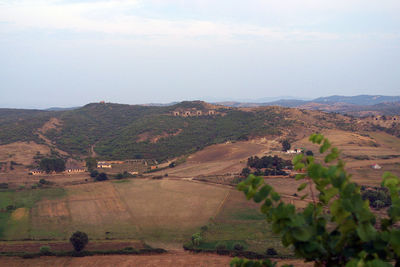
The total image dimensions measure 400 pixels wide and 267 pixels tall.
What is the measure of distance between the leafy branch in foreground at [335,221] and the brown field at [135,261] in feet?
68.7

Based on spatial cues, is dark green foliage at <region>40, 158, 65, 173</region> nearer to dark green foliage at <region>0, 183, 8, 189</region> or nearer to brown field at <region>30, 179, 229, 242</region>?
dark green foliage at <region>0, 183, 8, 189</region>

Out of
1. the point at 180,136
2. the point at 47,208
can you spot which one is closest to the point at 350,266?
the point at 47,208

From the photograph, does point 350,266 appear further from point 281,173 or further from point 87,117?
point 87,117

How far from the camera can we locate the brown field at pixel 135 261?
2314 cm

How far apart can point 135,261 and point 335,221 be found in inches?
920

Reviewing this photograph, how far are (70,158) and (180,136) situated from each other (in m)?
27.6

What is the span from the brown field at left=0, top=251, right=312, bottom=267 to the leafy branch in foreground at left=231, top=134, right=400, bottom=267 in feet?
68.7

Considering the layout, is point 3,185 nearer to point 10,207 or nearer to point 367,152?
point 10,207

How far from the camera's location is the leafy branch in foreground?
2.97m

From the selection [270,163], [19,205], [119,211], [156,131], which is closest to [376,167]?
[270,163]

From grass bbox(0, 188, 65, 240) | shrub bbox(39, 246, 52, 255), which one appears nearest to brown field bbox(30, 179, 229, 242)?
grass bbox(0, 188, 65, 240)

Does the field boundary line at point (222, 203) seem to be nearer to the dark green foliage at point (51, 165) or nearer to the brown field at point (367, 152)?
the brown field at point (367, 152)

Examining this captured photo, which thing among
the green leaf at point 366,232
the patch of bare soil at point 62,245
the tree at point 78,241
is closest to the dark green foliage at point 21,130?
the patch of bare soil at point 62,245

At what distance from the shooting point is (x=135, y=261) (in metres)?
23.8
